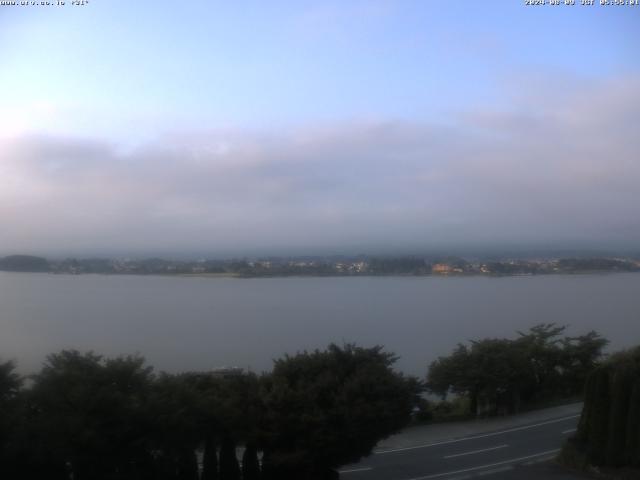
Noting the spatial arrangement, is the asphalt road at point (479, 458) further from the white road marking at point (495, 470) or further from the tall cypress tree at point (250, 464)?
Result: the tall cypress tree at point (250, 464)

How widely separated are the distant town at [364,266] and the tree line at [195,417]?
25.5m

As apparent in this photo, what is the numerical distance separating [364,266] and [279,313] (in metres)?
13.4

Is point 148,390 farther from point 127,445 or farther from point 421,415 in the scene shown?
point 421,415

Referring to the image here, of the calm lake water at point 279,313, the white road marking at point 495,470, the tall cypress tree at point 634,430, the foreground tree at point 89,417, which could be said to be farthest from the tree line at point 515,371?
the foreground tree at point 89,417

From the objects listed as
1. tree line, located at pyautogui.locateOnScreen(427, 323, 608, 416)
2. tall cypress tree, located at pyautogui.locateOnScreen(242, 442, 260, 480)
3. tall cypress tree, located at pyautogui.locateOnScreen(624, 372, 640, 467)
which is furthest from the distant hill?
tall cypress tree, located at pyautogui.locateOnScreen(624, 372, 640, 467)

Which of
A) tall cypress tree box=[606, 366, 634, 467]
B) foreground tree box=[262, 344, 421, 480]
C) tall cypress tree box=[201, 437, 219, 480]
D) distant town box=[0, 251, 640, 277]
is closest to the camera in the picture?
tall cypress tree box=[201, 437, 219, 480]

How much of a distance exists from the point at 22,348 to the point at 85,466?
10.0 metres

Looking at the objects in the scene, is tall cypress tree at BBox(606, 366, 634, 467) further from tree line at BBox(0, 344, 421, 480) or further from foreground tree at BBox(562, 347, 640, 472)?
tree line at BBox(0, 344, 421, 480)

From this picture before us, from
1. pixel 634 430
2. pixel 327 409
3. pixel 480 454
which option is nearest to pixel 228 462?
pixel 327 409

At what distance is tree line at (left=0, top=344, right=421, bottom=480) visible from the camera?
29.0ft

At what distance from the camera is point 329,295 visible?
3931 cm

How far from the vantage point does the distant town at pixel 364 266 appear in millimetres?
37969

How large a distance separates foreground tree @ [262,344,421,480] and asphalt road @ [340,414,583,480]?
2424mm

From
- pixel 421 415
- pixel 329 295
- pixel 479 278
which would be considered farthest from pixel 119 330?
pixel 479 278
